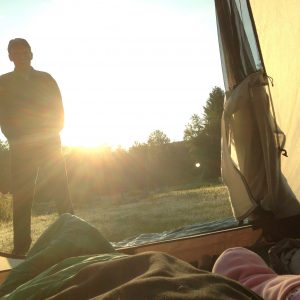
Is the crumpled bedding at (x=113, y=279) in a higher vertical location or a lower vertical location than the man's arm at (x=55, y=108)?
lower

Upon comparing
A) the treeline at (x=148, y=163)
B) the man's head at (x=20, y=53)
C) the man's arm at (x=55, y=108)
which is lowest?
the treeline at (x=148, y=163)

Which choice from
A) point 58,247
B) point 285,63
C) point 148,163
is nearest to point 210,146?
point 148,163

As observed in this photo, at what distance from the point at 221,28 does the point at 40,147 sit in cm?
134

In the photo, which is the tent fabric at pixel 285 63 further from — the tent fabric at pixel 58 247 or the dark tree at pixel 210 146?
the dark tree at pixel 210 146

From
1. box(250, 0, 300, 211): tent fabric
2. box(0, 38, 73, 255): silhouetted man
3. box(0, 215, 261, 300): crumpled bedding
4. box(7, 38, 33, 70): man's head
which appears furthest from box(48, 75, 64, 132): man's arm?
box(0, 215, 261, 300): crumpled bedding

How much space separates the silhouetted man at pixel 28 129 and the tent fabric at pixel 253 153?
44.9 inches

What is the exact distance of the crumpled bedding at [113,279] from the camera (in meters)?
0.62

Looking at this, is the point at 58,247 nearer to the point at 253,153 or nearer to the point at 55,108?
the point at 253,153

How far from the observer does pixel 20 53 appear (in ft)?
8.90

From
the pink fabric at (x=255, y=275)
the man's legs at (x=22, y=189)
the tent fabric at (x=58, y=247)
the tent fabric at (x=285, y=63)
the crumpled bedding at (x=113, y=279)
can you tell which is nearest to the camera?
the crumpled bedding at (x=113, y=279)

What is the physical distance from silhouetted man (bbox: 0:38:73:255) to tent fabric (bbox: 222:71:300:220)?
1.14m

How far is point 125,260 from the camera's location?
79cm

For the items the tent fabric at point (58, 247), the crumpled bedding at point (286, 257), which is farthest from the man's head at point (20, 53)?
the crumpled bedding at point (286, 257)

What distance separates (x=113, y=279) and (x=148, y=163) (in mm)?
17749
